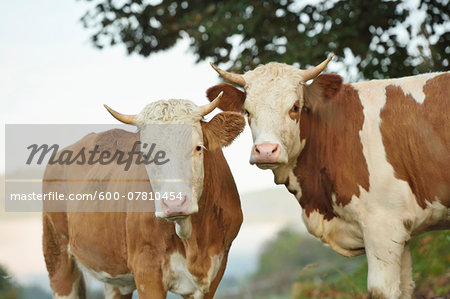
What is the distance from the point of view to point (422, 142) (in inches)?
217

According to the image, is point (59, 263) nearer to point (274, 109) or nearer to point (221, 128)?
point (221, 128)

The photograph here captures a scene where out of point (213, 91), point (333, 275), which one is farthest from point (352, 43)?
point (333, 275)

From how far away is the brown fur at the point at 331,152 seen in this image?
5578 mm

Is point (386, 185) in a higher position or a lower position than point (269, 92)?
lower

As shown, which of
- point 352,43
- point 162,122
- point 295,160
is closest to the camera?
point 162,122

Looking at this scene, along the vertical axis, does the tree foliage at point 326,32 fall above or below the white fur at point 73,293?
above

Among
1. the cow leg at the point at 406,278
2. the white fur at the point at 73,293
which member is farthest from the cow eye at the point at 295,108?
the white fur at the point at 73,293

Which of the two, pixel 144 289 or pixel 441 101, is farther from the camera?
pixel 441 101

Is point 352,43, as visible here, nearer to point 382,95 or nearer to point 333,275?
point 382,95

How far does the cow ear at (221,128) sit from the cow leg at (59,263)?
8.37 feet

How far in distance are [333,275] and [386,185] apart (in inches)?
364

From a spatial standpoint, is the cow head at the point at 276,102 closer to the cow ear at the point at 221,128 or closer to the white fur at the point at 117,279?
the cow ear at the point at 221,128

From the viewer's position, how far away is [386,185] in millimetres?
5422

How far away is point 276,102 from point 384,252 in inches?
67.6
